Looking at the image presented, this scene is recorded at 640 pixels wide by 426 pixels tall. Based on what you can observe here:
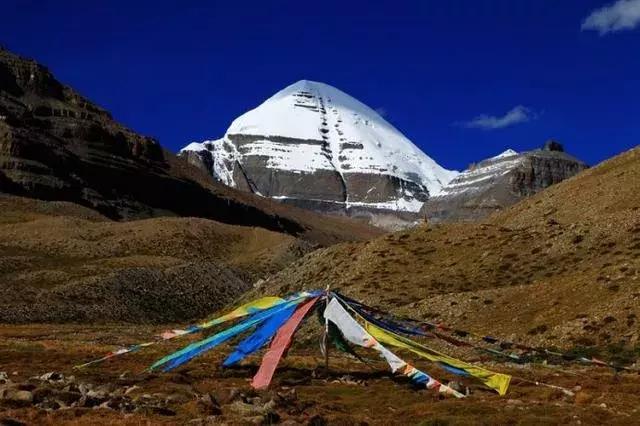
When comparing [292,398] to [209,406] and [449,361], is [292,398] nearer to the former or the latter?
[209,406]

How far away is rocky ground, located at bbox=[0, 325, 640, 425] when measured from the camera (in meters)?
19.1

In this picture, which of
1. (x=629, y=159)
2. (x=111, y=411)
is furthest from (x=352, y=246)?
(x=111, y=411)

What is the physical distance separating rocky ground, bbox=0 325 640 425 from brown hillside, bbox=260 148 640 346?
7.88 metres

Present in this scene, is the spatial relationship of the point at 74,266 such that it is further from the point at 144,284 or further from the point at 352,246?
the point at 352,246

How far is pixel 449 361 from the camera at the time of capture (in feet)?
79.6

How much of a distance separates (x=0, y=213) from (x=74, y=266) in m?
65.6

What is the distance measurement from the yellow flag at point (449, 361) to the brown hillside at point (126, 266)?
51.2 metres

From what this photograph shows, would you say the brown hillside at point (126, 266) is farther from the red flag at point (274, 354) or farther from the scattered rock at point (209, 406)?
the scattered rock at point (209, 406)

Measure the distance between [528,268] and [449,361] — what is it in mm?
30958

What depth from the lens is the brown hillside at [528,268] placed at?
38469 mm

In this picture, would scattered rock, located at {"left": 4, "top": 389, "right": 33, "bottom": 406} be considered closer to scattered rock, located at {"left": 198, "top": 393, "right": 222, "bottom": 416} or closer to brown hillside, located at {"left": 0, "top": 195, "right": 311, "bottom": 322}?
scattered rock, located at {"left": 198, "top": 393, "right": 222, "bottom": 416}

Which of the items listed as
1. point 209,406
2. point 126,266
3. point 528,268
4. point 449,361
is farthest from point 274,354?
point 126,266

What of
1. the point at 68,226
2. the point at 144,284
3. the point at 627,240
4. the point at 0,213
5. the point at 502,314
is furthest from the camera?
the point at 0,213

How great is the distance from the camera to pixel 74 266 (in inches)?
3460
